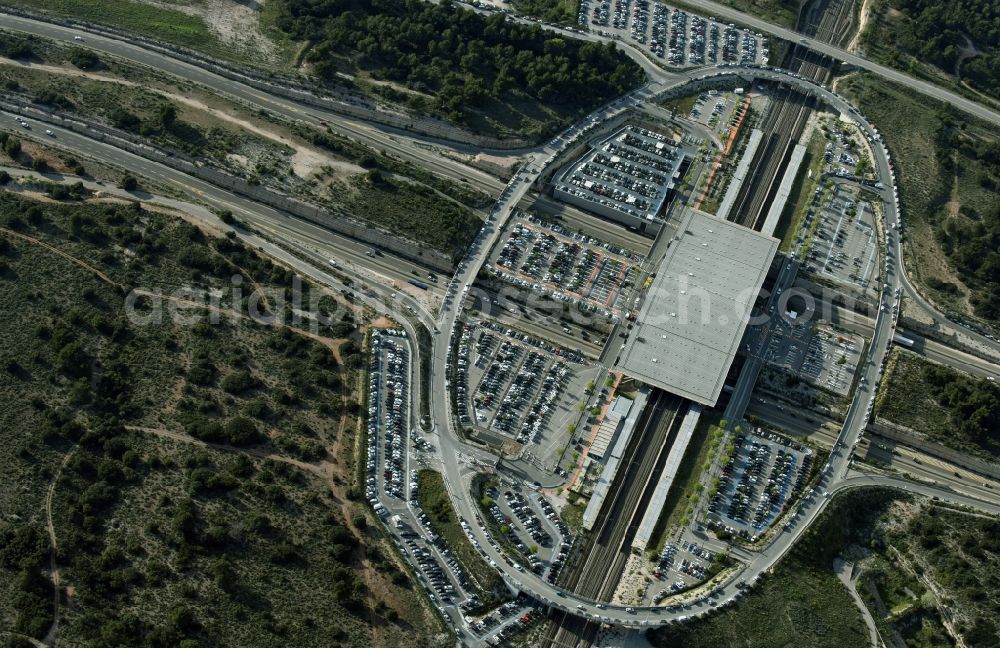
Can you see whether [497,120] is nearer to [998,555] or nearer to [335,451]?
[335,451]

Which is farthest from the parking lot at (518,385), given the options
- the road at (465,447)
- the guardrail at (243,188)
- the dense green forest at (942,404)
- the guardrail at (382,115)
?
the dense green forest at (942,404)

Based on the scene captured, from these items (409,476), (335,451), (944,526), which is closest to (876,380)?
(944,526)

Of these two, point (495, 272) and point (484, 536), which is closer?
point (484, 536)

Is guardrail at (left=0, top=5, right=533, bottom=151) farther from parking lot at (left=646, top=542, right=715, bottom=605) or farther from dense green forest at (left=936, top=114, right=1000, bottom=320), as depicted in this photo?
parking lot at (left=646, top=542, right=715, bottom=605)

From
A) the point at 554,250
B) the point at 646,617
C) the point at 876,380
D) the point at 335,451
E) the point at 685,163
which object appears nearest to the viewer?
the point at 646,617

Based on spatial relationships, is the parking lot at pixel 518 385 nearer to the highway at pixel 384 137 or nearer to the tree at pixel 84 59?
the highway at pixel 384 137

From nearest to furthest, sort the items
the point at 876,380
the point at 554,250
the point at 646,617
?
1. the point at 646,617
2. the point at 876,380
3. the point at 554,250
